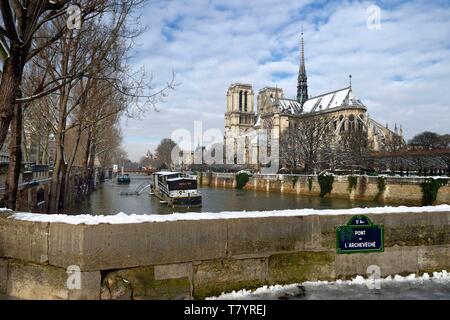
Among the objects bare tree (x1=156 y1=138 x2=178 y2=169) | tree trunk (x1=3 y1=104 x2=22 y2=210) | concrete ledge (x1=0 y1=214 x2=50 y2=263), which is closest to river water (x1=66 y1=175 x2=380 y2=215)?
tree trunk (x1=3 y1=104 x2=22 y2=210)

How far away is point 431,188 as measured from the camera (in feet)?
118

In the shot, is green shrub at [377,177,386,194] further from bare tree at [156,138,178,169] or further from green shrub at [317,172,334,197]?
bare tree at [156,138,178,169]

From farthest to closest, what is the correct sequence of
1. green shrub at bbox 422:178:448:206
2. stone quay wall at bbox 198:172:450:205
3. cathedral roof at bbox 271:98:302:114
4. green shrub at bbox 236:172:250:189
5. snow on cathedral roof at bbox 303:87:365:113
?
cathedral roof at bbox 271:98:302:114 → snow on cathedral roof at bbox 303:87:365:113 → green shrub at bbox 236:172:250:189 → stone quay wall at bbox 198:172:450:205 → green shrub at bbox 422:178:448:206

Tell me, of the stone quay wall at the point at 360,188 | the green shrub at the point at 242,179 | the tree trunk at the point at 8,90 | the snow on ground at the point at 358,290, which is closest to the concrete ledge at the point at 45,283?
the snow on ground at the point at 358,290

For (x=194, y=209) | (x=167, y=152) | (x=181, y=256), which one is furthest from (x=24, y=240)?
(x=167, y=152)

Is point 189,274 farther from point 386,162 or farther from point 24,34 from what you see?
point 386,162

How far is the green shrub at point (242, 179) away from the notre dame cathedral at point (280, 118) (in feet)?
33.7

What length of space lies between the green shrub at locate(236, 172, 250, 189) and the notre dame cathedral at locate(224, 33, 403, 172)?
33.7 ft

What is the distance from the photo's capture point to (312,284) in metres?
6.78

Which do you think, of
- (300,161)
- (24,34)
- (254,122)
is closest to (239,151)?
(254,122)

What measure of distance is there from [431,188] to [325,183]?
13660mm

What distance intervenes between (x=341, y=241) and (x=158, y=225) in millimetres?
3225

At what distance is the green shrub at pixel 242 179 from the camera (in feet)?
219

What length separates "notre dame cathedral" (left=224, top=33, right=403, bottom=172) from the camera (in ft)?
278
